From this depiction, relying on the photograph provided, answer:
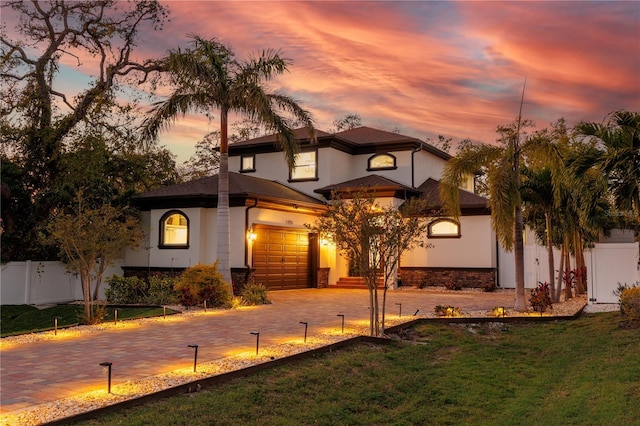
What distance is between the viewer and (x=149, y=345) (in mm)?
9867

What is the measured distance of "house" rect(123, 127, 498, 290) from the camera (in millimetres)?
21203

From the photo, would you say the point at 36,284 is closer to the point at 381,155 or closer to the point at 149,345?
the point at 149,345

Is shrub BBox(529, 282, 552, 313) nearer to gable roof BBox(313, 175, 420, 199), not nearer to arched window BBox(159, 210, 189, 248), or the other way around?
gable roof BBox(313, 175, 420, 199)

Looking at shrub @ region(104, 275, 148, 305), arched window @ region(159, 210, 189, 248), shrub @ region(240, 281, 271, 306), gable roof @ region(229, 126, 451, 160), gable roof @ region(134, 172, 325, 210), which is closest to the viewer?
shrub @ region(240, 281, 271, 306)

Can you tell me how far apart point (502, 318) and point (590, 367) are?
15.8 feet

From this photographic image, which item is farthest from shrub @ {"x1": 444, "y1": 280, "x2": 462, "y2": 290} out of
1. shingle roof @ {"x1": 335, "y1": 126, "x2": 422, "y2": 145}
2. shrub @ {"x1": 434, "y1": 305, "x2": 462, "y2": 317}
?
shrub @ {"x1": 434, "y1": 305, "x2": 462, "y2": 317}

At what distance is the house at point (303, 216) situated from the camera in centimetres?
2120

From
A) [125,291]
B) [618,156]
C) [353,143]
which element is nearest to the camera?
[618,156]

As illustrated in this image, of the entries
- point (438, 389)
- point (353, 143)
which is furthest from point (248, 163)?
point (438, 389)

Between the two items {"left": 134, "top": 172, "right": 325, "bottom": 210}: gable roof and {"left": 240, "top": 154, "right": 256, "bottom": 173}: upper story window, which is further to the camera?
{"left": 240, "top": 154, "right": 256, "bottom": 173}: upper story window

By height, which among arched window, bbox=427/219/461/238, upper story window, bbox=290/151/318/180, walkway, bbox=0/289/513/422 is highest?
upper story window, bbox=290/151/318/180

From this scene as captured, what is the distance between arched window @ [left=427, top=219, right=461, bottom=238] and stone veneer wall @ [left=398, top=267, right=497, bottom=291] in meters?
1.47

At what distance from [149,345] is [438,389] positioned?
5051 millimetres

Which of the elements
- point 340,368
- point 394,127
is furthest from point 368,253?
point 394,127
